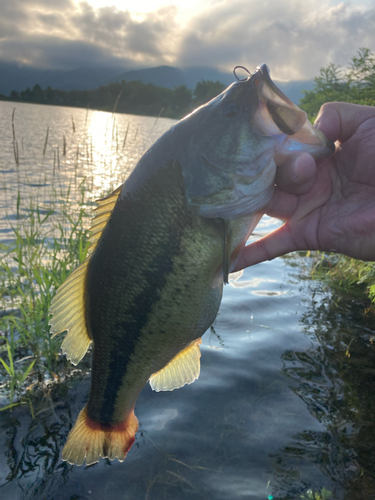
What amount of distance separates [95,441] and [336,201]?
2.18 m

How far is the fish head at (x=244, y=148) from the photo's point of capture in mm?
1859

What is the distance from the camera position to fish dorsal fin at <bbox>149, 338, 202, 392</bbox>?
2.39 metres

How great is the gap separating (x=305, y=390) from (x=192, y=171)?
238 cm

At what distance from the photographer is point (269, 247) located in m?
2.56

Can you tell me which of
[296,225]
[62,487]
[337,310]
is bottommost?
[62,487]

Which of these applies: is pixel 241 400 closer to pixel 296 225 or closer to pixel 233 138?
pixel 296 225

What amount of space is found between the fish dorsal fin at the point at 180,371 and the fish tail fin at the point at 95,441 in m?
0.27

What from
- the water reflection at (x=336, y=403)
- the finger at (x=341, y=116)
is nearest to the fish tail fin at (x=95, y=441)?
the water reflection at (x=336, y=403)

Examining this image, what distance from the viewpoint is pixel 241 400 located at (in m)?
3.17

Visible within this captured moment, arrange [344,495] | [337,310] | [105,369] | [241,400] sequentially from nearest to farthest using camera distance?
[105,369] < [344,495] < [241,400] < [337,310]

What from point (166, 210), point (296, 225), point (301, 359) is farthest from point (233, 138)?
point (301, 359)

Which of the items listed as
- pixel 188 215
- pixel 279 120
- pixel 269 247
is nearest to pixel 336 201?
pixel 269 247

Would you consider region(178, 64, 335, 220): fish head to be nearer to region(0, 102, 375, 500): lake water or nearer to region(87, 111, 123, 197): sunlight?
region(0, 102, 375, 500): lake water

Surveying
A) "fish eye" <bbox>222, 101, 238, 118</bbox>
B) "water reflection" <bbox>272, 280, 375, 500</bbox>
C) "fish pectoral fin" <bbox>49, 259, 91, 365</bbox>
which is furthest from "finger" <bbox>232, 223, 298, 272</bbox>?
"water reflection" <bbox>272, 280, 375, 500</bbox>
